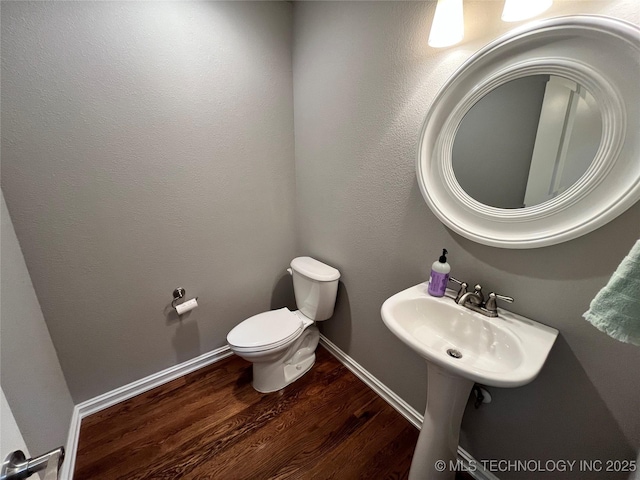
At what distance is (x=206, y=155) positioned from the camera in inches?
58.1

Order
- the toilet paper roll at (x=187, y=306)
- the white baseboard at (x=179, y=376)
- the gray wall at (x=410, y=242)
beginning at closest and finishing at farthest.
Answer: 1. the gray wall at (x=410, y=242)
2. the white baseboard at (x=179, y=376)
3. the toilet paper roll at (x=187, y=306)

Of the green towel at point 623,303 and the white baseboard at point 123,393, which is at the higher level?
the green towel at point 623,303

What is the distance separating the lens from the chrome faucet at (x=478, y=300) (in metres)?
0.94

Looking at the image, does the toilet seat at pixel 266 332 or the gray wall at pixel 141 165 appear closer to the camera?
the gray wall at pixel 141 165

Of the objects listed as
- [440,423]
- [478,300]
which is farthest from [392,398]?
[478,300]

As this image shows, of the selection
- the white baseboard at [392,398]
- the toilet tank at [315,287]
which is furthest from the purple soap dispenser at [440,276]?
the white baseboard at [392,398]

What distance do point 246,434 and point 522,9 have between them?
2049 millimetres

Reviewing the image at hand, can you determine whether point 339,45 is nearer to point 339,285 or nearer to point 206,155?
point 206,155

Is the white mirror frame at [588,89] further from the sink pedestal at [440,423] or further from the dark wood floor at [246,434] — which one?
the dark wood floor at [246,434]

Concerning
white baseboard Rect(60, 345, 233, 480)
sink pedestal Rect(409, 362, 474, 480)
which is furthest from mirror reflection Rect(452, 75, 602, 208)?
white baseboard Rect(60, 345, 233, 480)

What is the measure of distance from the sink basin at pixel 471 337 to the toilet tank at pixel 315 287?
0.59m

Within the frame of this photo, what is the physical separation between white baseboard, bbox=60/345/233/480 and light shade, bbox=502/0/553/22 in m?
2.23

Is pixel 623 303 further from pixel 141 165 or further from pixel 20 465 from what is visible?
pixel 141 165

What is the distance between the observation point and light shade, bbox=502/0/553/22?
2.43 feet
